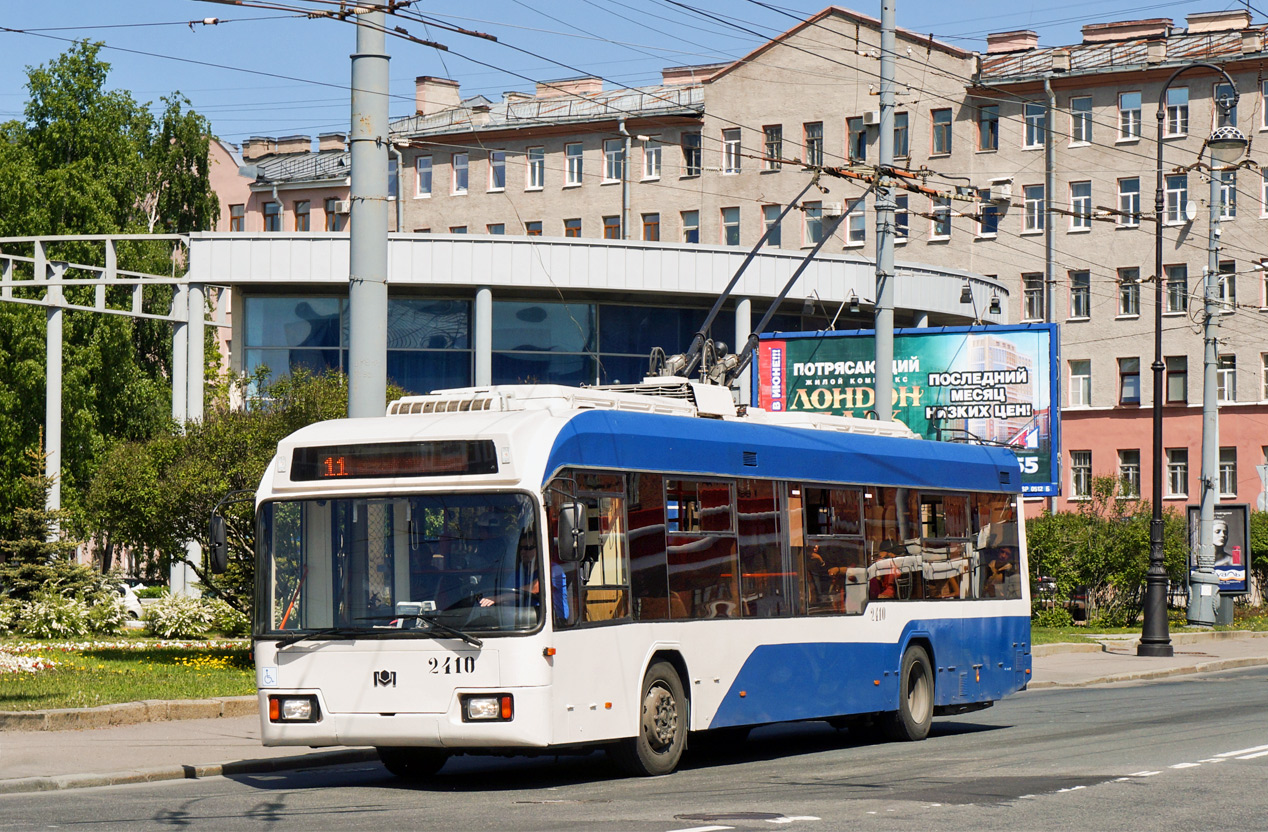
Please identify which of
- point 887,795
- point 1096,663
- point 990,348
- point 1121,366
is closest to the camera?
point 887,795

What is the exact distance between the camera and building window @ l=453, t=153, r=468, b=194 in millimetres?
80312

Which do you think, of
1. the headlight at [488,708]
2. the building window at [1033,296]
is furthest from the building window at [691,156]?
the headlight at [488,708]

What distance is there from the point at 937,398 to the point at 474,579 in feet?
80.7

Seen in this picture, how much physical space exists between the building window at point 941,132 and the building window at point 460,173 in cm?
2052

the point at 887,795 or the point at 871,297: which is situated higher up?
the point at 871,297

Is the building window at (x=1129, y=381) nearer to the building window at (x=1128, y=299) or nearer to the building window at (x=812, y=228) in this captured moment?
the building window at (x=1128, y=299)

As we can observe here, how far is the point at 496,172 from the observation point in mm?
79812

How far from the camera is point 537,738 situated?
12.0 m

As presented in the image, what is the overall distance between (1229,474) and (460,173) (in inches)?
1372

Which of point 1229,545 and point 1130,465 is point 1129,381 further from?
point 1229,545

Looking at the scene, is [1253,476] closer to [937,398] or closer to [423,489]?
[937,398]

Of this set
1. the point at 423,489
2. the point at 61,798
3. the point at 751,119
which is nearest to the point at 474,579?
the point at 423,489

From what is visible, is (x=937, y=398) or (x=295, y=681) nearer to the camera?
(x=295, y=681)

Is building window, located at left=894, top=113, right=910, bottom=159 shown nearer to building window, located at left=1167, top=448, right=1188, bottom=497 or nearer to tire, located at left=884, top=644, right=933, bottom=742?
building window, located at left=1167, top=448, right=1188, bottom=497
